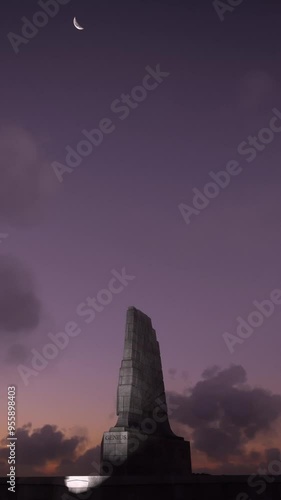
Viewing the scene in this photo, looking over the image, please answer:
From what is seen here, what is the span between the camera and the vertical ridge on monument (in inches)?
554

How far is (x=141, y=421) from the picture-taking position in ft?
51.2

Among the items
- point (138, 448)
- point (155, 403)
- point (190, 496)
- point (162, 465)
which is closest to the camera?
point (190, 496)

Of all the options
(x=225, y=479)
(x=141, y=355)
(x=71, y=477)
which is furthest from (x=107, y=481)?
(x=141, y=355)

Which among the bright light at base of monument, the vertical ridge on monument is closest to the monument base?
the vertical ridge on monument

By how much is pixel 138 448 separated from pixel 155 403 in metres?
2.75

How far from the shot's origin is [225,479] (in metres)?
14.0

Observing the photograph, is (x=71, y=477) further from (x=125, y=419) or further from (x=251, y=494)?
(x=251, y=494)

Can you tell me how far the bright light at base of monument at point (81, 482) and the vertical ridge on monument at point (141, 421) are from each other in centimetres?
165

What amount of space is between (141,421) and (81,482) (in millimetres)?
3841

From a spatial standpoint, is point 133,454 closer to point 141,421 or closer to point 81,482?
point 141,421

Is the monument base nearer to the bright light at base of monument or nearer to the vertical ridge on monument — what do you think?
the vertical ridge on monument

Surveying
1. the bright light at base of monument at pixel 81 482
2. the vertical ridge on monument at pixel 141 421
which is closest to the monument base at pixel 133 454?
the vertical ridge on monument at pixel 141 421

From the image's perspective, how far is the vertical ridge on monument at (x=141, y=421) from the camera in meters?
14.1

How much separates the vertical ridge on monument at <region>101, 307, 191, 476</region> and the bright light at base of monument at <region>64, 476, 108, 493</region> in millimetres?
1650
